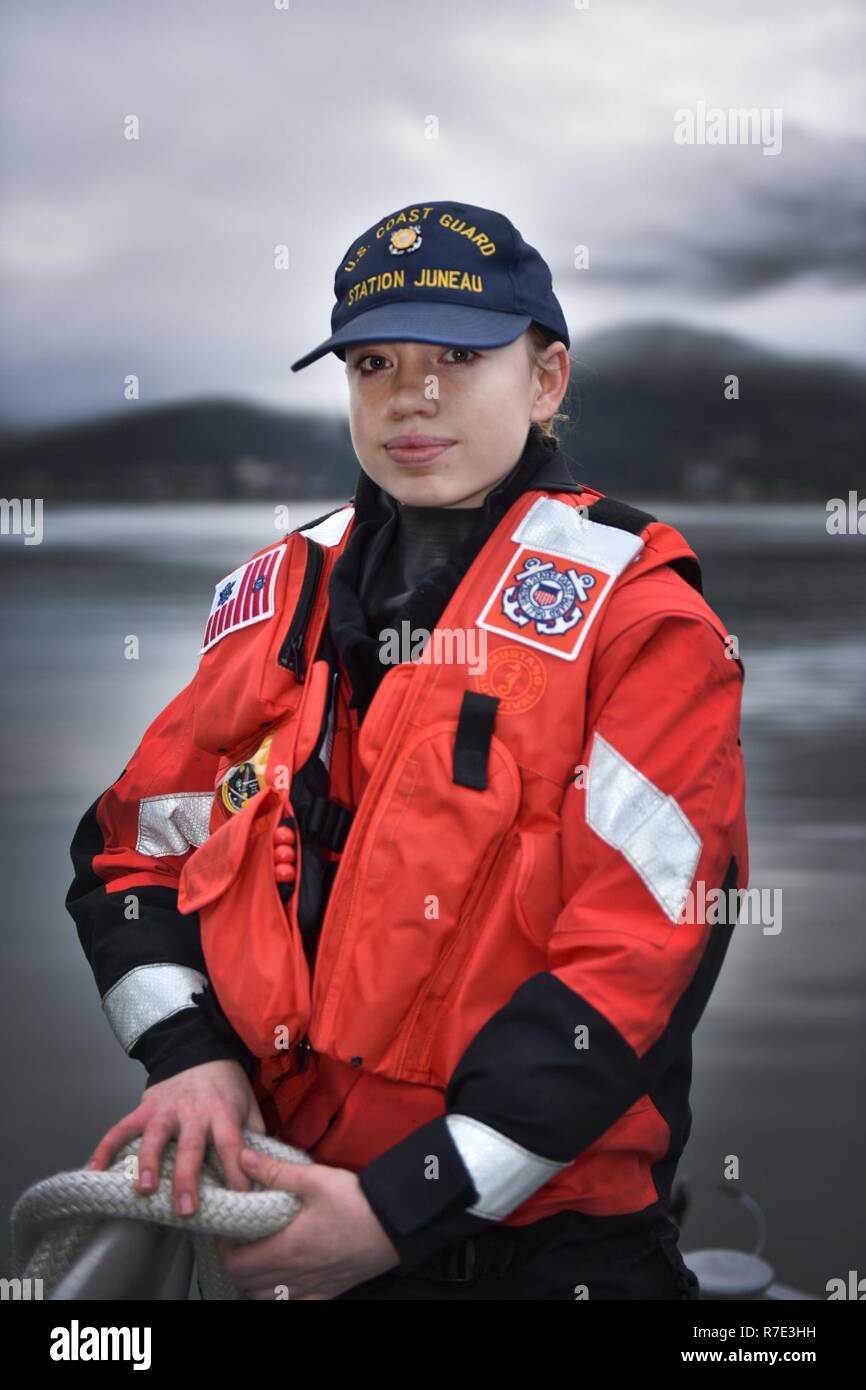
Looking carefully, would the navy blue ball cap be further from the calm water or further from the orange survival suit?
the calm water

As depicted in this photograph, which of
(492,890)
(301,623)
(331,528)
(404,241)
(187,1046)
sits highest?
(404,241)

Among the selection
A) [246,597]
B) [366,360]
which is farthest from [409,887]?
[366,360]

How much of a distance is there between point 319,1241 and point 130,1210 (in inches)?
6.1

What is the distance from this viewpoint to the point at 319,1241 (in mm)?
1129

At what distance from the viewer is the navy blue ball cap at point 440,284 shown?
1288 millimetres

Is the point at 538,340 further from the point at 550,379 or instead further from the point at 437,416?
the point at 437,416

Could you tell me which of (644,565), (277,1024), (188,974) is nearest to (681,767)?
(644,565)

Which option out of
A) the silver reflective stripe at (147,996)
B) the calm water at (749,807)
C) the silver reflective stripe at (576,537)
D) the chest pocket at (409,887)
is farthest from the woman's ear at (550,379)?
the calm water at (749,807)

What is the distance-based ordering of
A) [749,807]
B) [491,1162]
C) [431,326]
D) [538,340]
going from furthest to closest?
[749,807]
[538,340]
[431,326]
[491,1162]

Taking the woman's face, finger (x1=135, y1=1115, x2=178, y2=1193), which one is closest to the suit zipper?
the woman's face

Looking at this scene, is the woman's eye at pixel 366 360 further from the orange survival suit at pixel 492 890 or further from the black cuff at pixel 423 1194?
the black cuff at pixel 423 1194

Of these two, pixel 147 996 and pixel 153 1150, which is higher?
pixel 147 996

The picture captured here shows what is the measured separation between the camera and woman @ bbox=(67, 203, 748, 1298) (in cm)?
114

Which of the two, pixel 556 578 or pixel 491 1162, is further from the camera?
pixel 556 578
